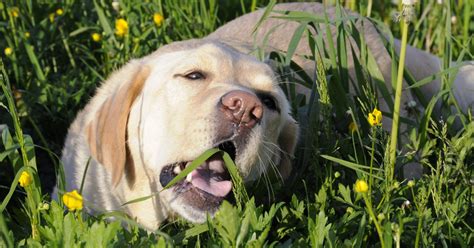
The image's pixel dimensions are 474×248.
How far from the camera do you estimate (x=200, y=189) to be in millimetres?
3197

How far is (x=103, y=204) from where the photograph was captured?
3.79 m

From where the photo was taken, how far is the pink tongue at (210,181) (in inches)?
126

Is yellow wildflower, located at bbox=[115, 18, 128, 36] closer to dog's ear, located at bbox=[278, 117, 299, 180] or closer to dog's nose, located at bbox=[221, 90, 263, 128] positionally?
dog's ear, located at bbox=[278, 117, 299, 180]

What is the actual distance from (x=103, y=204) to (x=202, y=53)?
831 mm

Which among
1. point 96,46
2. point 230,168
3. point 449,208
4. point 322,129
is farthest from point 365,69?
point 96,46

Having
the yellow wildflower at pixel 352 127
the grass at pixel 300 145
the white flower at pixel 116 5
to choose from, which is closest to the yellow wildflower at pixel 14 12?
the grass at pixel 300 145

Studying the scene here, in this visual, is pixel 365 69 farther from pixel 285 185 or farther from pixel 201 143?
pixel 201 143

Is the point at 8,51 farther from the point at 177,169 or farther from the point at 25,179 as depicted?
the point at 25,179

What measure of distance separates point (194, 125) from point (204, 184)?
26 cm

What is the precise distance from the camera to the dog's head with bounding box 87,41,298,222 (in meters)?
3.05

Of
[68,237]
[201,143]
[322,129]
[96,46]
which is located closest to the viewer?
[68,237]

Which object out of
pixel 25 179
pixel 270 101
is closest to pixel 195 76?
pixel 270 101

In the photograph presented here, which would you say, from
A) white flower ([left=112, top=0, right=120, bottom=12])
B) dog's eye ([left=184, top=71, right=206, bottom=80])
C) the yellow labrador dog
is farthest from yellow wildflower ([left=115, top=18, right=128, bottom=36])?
dog's eye ([left=184, top=71, right=206, bottom=80])

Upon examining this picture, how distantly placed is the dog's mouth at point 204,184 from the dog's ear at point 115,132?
247 millimetres
